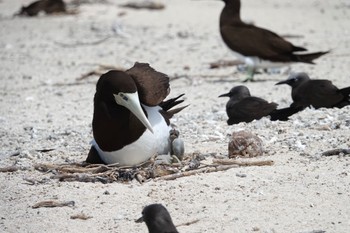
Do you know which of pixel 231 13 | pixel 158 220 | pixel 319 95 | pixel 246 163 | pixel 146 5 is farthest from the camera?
pixel 146 5

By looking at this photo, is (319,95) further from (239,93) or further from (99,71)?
(99,71)

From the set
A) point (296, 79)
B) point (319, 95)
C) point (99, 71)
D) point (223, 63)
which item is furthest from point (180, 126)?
point (223, 63)

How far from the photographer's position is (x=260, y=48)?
1355 cm

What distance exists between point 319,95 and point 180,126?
1936 millimetres

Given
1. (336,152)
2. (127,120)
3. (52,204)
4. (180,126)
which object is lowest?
(180,126)

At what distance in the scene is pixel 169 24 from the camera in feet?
62.1

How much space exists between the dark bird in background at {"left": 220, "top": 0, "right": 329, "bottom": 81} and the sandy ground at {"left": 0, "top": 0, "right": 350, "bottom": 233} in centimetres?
29

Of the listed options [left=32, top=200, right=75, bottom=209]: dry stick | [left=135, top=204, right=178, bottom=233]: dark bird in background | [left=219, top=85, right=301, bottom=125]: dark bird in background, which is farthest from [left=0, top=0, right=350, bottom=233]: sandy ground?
[left=135, top=204, right=178, bottom=233]: dark bird in background

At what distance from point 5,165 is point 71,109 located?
361 cm

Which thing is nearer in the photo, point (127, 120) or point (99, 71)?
point (127, 120)

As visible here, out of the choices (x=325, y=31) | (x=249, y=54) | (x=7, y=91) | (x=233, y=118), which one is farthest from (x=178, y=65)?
(x=233, y=118)

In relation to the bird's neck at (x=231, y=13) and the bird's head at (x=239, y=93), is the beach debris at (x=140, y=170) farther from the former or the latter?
the bird's neck at (x=231, y=13)

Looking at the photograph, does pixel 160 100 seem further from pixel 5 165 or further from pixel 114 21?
pixel 114 21

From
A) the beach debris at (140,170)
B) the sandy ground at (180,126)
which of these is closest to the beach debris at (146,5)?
the sandy ground at (180,126)
